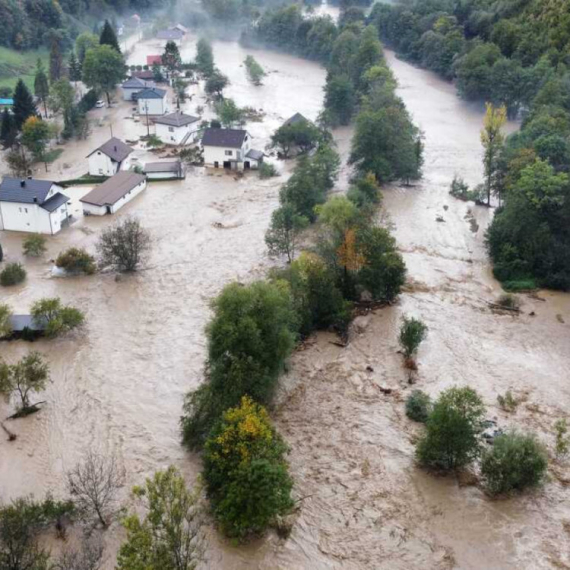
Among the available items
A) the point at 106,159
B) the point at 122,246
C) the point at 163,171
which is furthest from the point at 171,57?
the point at 122,246

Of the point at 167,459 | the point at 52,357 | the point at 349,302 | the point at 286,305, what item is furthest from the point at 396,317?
the point at 52,357

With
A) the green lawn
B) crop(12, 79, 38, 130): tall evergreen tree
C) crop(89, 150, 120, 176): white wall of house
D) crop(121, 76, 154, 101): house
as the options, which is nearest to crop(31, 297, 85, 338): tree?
crop(89, 150, 120, 176): white wall of house

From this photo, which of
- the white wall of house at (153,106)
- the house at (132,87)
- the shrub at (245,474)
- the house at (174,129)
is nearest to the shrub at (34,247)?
the shrub at (245,474)

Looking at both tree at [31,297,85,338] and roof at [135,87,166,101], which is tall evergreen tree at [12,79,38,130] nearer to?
roof at [135,87,166,101]

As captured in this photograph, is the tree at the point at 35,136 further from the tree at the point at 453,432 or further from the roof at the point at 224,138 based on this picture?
the tree at the point at 453,432

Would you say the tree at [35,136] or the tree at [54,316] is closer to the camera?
the tree at [54,316]

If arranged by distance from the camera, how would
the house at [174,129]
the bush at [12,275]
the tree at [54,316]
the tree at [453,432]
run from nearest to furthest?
the tree at [453,432] < the tree at [54,316] < the bush at [12,275] < the house at [174,129]
